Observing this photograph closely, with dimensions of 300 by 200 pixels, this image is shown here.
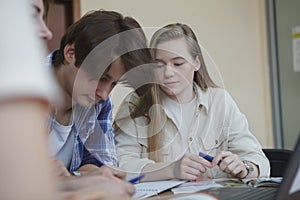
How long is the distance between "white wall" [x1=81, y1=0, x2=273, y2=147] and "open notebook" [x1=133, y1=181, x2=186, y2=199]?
1.79m

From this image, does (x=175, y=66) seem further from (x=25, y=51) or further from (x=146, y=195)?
(x=25, y=51)

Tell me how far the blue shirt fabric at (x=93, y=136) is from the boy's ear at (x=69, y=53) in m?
0.04

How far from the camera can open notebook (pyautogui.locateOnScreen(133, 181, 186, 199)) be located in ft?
3.39

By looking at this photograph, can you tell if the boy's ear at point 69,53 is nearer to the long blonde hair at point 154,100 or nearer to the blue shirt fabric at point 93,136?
the blue shirt fabric at point 93,136

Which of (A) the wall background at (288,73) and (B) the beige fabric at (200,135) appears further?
(A) the wall background at (288,73)

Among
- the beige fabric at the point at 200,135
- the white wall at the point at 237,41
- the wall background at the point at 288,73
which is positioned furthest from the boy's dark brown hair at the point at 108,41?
the wall background at the point at 288,73

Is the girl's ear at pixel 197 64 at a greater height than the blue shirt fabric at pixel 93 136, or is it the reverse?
the girl's ear at pixel 197 64

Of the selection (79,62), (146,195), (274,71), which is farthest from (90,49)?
(274,71)

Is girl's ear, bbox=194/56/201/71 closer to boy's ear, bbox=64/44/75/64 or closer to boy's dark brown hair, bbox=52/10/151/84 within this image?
boy's dark brown hair, bbox=52/10/151/84

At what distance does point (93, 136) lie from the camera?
144 cm

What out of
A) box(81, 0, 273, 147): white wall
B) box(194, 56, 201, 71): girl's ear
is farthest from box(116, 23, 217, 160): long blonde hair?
box(81, 0, 273, 147): white wall

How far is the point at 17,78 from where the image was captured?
0.29 metres

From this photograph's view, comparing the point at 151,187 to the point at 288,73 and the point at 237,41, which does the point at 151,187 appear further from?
the point at 288,73

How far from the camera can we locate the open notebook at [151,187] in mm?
1033
